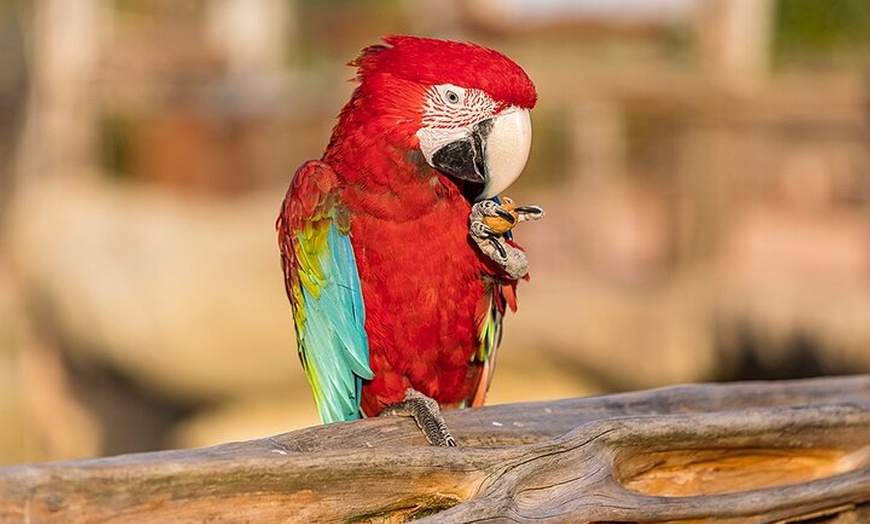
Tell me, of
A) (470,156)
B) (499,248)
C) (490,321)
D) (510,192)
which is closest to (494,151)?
(470,156)

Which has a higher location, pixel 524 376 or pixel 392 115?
pixel 392 115

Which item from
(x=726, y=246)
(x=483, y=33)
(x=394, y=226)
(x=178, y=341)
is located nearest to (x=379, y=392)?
(x=394, y=226)

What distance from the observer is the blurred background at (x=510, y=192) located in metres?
4.97

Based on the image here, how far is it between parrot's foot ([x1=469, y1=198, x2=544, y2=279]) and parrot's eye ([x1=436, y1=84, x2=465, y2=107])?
0.46 ft

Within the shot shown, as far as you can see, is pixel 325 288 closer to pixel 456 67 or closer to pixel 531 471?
pixel 456 67

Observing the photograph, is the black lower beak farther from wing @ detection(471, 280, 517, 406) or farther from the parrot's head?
wing @ detection(471, 280, 517, 406)

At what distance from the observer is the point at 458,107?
1.74m

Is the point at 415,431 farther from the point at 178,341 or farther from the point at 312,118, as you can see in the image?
the point at 312,118

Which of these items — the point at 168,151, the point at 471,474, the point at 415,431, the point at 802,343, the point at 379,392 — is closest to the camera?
the point at 471,474

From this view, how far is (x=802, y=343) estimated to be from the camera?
4.41m

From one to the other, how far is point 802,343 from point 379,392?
2.87 m

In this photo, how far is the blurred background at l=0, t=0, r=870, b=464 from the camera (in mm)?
4973

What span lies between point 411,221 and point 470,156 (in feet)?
0.43

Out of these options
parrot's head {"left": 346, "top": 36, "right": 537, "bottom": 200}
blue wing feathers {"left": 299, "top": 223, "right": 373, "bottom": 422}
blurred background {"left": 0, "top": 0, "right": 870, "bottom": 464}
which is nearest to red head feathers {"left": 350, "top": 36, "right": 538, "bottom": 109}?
parrot's head {"left": 346, "top": 36, "right": 537, "bottom": 200}
